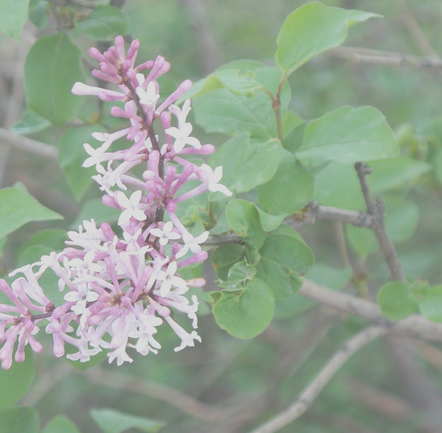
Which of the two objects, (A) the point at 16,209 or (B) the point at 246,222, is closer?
(B) the point at 246,222

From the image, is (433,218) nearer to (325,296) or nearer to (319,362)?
(319,362)

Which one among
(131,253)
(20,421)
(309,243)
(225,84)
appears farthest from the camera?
(309,243)

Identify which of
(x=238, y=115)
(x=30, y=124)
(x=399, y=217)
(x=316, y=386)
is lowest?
(x=316, y=386)

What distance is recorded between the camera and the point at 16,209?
909 mm

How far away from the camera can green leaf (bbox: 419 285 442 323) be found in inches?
42.3

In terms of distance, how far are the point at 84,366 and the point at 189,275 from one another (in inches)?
11.5

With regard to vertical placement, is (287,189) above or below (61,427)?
above

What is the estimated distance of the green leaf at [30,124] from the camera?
1217 mm

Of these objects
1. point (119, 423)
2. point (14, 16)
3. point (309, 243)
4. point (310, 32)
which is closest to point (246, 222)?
point (310, 32)

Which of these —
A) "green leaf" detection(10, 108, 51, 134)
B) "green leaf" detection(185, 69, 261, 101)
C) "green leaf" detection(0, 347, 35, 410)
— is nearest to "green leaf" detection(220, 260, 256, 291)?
"green leaf" detection(185, 69, 261, 101)

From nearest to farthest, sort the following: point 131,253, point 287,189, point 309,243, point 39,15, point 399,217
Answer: point 131,253
point 287,189
point 39,15
point 399,217
point 309,243

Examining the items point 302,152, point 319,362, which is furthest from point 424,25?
point 302,152

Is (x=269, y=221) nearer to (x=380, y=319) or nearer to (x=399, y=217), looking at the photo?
(x=380, y=319)

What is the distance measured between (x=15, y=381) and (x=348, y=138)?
2.35 ft
